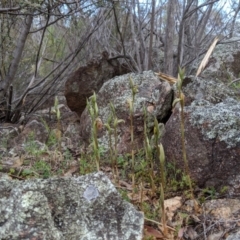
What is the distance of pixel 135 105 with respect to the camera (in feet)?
11.9

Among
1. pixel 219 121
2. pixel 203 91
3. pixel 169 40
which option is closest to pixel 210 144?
pixel 219 121

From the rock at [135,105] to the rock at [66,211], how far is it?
1.36 m

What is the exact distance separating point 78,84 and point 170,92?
152 centimetres

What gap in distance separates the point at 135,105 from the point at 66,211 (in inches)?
70.9

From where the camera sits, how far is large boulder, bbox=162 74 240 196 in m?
2.60

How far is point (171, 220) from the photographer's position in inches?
93.5

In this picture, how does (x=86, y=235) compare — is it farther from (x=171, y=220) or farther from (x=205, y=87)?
(x=205, y=87)

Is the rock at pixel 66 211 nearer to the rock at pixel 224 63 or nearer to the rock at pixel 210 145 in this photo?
the rock at pixel 210 145

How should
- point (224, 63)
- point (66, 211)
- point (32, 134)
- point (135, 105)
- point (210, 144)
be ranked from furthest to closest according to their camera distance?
point (224, 63) → point (32, 134) → point (135, 105) → point (210, 144) → point (66, 211)

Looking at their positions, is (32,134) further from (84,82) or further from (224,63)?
(224,63)

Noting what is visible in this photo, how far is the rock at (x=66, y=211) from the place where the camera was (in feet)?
5.80

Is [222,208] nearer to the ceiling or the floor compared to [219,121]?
nearer to the floor

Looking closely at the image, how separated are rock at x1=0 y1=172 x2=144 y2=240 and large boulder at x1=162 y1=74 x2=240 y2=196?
2.75ft

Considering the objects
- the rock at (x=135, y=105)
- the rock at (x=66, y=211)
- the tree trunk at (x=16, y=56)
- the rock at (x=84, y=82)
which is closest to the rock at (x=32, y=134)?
the rock at (x=135, y=105)
